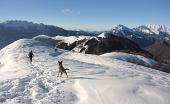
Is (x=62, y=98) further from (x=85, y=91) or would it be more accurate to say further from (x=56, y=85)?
(x=56, y=85)

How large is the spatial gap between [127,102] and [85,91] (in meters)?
4.62

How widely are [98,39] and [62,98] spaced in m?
102

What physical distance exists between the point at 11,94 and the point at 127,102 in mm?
9232

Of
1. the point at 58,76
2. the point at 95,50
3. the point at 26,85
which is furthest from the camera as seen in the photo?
the point at 95,50

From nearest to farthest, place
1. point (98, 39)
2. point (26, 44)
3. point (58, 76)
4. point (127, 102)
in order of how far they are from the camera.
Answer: point (127, 102) → point (58, 76) → point (26, 44) → point (98, 39)

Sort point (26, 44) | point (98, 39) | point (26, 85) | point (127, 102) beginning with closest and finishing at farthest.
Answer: point (127, 102)
point (26, 85)
point (26, 44)
point (98, 39)

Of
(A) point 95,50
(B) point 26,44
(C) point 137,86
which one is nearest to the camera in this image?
(C) point 137,86

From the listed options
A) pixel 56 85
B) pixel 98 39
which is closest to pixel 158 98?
pixel 56 85

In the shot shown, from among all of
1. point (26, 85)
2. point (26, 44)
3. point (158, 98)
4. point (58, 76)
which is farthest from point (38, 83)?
point (26, 44)

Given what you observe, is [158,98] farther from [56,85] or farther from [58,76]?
[58,76]

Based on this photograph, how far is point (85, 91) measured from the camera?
25109 mm

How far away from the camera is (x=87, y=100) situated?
73.8 feet

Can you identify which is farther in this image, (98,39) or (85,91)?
(98,39)

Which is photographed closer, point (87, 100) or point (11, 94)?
point (87, 100)
